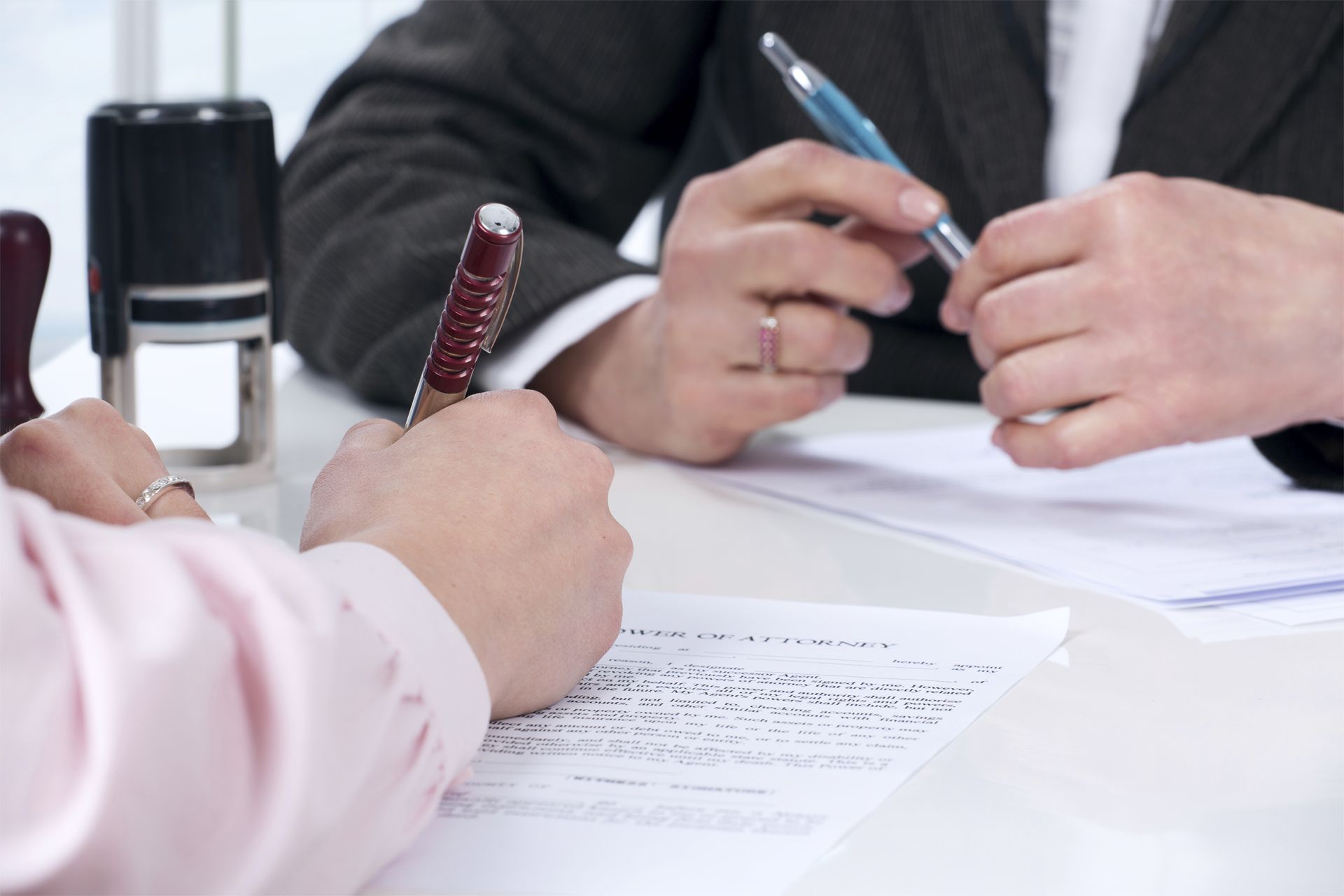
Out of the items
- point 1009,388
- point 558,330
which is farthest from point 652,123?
point 1009,388

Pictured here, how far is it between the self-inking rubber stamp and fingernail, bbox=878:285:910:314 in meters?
0.36

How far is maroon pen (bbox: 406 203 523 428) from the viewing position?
452 mm

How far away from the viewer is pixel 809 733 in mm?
427

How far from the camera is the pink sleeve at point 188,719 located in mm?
280

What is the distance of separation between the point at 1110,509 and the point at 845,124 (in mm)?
291

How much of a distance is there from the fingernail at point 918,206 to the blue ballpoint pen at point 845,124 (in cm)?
2

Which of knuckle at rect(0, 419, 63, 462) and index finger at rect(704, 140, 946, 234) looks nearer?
knuckle at rect(0, 419, 63, 462)

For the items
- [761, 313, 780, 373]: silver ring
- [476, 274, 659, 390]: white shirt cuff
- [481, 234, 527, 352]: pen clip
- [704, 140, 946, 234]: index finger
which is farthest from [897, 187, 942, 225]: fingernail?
[481, 234, 527, 352]: pen clip

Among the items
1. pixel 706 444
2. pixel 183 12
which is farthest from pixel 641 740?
pixel 183 12

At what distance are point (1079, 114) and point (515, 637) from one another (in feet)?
2.74

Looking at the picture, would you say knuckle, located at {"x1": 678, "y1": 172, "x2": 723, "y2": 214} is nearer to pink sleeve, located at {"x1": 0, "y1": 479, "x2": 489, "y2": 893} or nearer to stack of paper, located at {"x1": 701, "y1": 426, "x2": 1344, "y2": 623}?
stack of paper, located at {"x1": 701, "y1": 426, "x2": 1344, "y2": 623}

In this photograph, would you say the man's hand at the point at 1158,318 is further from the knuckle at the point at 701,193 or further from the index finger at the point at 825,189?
the knuckle at the point at 701,193

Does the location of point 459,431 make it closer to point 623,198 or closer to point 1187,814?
point 1187,814

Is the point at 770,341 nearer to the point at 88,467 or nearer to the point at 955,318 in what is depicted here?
the point at 955,318
